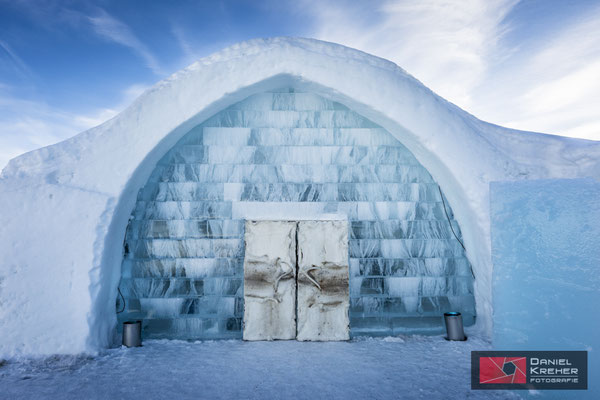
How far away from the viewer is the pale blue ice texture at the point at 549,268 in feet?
8.79

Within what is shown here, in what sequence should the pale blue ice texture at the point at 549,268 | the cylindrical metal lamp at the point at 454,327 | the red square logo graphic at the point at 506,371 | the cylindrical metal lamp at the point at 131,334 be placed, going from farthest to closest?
1. the cylindrical metal lamp at the point at 454,327
2. the cylindrical metal lamp at the point at 131,334
3. the red square logo graphic at the point at 506,371
4. the pale blue ice texture at the point at 549,268

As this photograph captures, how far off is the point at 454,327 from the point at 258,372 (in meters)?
2.55

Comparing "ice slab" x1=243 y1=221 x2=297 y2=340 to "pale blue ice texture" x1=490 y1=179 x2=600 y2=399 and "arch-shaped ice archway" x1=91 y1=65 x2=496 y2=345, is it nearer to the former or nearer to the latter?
"arch-shaped ice archway" x1=91 y1=65 x2=496 y2=345

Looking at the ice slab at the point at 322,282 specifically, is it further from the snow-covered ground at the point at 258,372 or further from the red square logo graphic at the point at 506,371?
the red square logo graphic at the point at 506,371

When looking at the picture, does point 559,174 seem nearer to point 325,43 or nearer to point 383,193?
point 383,193

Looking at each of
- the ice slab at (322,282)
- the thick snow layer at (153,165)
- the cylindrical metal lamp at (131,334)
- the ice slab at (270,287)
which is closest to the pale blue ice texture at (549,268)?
the thick snow layer at (153,165)

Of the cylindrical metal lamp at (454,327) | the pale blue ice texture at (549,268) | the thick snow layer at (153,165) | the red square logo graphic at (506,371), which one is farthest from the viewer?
the cylindrical metal lamp at (454,327)

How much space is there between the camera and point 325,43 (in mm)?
4488

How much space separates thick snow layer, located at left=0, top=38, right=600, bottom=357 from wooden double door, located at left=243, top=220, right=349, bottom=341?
169 centimetres

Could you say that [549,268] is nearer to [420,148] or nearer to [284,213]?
[420,148]

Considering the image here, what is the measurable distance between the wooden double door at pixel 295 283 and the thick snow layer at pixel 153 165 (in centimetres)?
169

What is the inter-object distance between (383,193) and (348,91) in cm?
149

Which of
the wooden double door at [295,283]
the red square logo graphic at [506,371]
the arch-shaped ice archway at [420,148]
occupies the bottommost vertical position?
the red square logo graphic at [506,371]

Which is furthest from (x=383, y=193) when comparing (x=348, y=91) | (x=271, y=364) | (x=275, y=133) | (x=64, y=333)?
(x=64, y=333)
